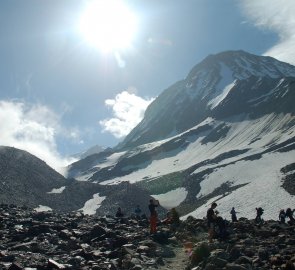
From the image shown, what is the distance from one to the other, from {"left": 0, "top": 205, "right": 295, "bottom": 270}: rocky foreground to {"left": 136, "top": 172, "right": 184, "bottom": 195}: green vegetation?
452 feet

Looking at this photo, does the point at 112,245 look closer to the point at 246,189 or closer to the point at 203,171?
the point at 246,189

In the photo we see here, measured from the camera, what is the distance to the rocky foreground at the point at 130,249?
15.8 metres

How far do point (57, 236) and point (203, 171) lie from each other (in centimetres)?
14469

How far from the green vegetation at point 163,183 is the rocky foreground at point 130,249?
137813 millimetres

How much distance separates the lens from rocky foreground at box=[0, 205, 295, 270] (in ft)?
51.9

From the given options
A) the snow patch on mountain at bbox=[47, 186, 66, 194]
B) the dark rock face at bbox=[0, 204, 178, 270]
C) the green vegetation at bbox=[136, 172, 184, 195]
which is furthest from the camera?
the green vegetation at bbox=[136, 172, 184, 195]

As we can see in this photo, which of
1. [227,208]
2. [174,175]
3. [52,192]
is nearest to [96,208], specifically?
[52,192]

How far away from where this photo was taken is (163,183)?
577 feet

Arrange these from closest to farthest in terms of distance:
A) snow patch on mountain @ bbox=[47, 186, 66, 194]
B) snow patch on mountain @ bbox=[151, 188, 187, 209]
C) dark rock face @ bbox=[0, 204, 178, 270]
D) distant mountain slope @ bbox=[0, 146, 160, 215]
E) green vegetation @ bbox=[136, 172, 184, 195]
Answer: dark rock face @ bbox=[0, 204, 178, 270], distant mountain slope @ bbox=[0, 146, 160, 215], snow patch on mountain @ bbox=[47, 186, 66, 194], snow patch on mountain @ bbox=[151, 188, 187, 209], green vegetation @ bbox=[136, 172, 184, 195]

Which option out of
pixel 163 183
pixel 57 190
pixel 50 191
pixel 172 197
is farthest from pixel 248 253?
pixel 163 183

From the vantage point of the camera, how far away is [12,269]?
1455 cm

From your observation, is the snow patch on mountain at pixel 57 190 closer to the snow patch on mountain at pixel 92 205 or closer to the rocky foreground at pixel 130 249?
the snow patch on mountain at pixel 92 205

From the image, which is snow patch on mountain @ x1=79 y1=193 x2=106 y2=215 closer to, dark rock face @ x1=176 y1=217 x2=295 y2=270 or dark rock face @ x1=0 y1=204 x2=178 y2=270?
dark rock face @ x1=0 y1=204 x2=178 y2=270

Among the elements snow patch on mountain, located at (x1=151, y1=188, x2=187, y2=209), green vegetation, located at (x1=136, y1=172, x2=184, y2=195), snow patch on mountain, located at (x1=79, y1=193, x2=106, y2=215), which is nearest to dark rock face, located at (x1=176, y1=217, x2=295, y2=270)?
snow patch on mountain, located at (x1=79, y1=193, x2=106, y2=215)
